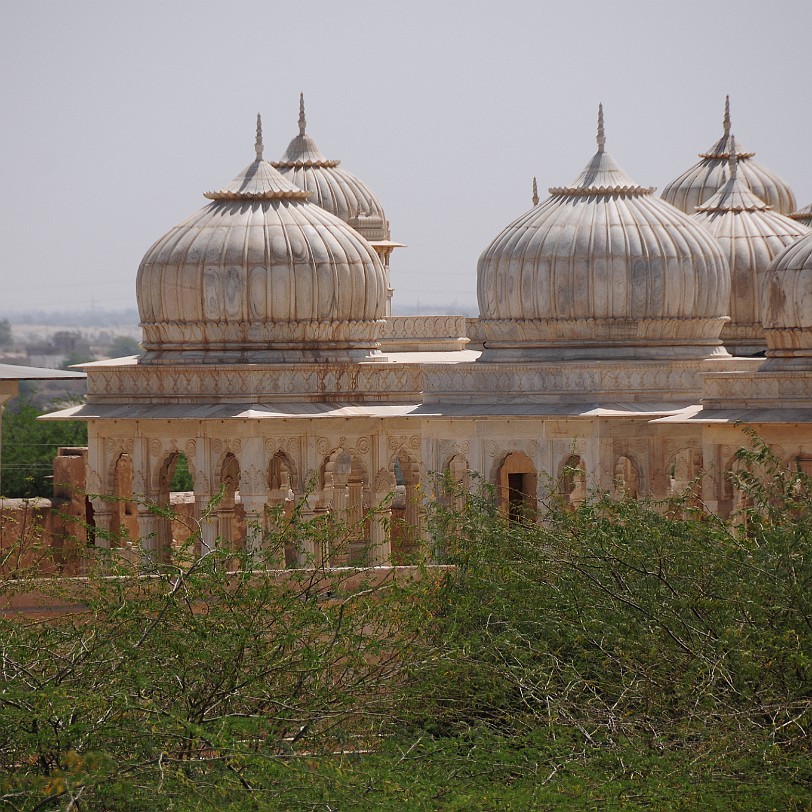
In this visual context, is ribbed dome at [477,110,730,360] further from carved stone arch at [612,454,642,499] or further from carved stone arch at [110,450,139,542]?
carved stone arch at [110,450,139,542]

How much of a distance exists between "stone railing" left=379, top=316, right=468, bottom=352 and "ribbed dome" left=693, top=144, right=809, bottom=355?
4552 mm

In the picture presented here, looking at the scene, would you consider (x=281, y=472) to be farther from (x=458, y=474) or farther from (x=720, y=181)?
(x=720, y=181)

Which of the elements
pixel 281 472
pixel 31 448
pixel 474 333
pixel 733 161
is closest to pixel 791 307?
pixel 733 161

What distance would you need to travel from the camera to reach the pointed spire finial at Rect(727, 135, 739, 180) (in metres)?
41.9

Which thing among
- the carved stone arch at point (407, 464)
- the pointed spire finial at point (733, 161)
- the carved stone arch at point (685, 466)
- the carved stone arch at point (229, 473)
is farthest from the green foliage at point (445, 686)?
the pointed spire finial at point (733, 161)

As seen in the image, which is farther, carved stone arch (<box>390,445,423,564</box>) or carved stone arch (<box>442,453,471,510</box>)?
carved stone arch (<box>390,445,423,564</box>)

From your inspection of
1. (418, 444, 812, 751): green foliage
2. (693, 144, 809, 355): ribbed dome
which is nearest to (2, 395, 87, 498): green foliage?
(693, 144, 809, 355): ribbed dome

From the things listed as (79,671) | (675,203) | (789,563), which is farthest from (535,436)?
(79,671)

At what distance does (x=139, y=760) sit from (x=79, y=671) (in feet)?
4.22

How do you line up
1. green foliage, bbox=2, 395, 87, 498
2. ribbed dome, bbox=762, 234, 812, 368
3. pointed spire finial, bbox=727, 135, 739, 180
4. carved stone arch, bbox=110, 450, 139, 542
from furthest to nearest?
green foliage, bbox=2, 395, 87, 498 < pointed spire finial, bbox=727, 135, 739, 180 < carved stone arch, bbox=110, 450, 139, 542 < ribbed dome, bbox=762, 234, 812, 368

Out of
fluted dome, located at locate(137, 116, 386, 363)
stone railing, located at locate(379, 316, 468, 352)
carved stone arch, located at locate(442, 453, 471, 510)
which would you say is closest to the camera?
carved stone arch, located at locate(442, 453, 471, 510)

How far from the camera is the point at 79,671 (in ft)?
57.5

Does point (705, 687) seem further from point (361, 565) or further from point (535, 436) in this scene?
point (535, 436)

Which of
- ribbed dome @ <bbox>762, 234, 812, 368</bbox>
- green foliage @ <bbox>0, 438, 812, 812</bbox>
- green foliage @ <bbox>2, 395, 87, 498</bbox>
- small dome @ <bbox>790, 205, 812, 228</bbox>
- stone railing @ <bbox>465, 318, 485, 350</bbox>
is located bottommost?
green foliage @ <bbox>2, 395, 87, 498</bbox>
